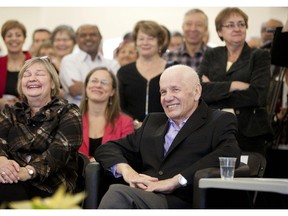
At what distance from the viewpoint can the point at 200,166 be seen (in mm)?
4094

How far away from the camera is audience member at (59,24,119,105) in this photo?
6516 mm

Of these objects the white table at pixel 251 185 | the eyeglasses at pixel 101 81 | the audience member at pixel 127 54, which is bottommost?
the white table at pixel 251 185

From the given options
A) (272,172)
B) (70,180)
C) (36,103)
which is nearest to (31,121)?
(36,103)

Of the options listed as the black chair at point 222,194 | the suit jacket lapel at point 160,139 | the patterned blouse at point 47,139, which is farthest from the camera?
the patterned blouse at point 47,139

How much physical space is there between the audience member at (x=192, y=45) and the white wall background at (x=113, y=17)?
3927mm

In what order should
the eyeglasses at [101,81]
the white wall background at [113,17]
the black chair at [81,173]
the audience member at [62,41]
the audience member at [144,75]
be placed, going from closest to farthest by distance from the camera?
the black chair at [81,173] < the eyeglasses at [101,81] < the audience member at [144,75] < the audience member at [62,41] < the white wall background at [113,17]

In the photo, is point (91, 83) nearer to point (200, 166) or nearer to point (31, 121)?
point (31, 121)

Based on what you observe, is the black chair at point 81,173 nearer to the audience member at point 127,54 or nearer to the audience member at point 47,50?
the audience member at point 47,50

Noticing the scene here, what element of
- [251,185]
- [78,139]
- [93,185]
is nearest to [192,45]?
[78,139]

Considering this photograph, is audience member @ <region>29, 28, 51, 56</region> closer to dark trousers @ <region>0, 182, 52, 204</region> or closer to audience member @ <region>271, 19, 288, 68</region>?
audience member @ <region>271, 19, 288, 68</region>

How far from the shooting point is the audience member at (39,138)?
437cm

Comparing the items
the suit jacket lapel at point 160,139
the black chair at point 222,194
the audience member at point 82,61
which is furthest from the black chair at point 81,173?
the audience member at point 82,61

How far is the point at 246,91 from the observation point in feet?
17.5

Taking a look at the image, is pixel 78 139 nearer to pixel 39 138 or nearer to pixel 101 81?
pixel 39 138
